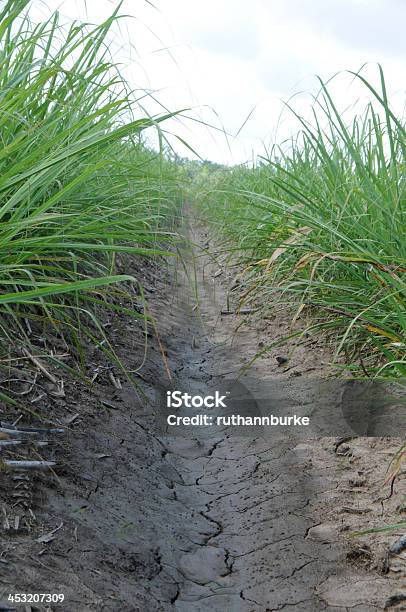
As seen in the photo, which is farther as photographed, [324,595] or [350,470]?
[350,470]

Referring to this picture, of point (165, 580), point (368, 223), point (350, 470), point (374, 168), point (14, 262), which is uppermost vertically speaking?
point (374, 168)

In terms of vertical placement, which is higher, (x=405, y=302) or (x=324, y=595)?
(x=405, y=302)

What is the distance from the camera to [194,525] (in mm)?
1844

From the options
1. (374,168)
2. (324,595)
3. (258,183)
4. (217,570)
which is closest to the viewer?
(324,595)

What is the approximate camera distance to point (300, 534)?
1739 millimetres

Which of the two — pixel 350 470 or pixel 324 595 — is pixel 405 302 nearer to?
pixel 350 470

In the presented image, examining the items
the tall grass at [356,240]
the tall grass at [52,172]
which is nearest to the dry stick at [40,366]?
the tall grass at [52,172]

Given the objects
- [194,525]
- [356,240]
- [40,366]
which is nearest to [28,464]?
[40,366]

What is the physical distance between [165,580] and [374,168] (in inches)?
69.6

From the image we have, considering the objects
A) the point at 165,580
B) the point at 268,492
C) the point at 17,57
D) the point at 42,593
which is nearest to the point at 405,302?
the point at 268,492

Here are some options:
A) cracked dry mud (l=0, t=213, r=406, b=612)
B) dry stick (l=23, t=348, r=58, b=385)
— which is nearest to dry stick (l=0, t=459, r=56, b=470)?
cracked dry mud (l=0, t=213, r=406, b=612)

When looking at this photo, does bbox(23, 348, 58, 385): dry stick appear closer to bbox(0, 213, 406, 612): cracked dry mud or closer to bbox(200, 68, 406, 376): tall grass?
bbox(0, 213, 406, 612): cracked dry mud

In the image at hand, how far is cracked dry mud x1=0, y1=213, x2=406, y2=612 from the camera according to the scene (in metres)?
1.45

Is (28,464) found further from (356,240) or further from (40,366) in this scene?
(356,240)
